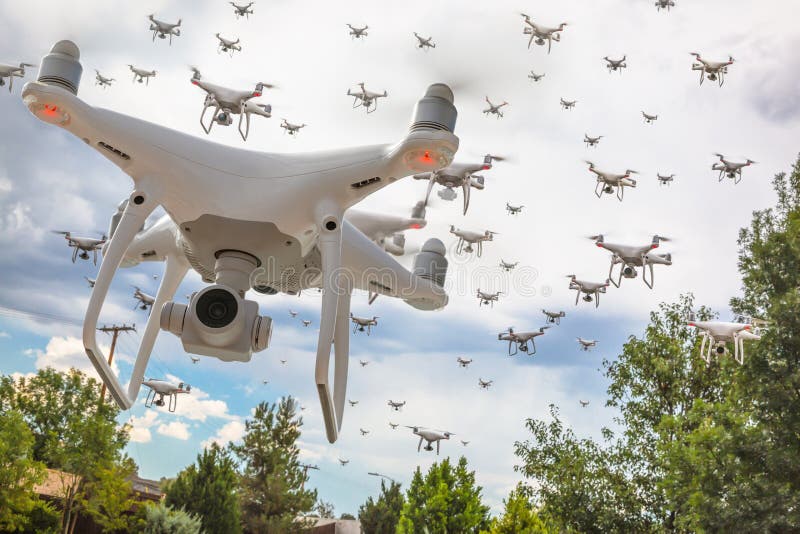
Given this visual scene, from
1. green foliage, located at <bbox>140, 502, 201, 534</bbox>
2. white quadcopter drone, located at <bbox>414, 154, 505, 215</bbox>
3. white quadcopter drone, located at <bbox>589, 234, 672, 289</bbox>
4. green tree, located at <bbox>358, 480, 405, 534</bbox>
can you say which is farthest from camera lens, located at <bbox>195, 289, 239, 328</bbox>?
green tree, located at <bbox>358, 480, 405, 534</bbox>

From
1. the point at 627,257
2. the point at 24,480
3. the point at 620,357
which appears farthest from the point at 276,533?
the point at 627,257

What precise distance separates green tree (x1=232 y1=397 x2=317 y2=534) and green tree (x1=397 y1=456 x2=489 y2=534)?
8525mm

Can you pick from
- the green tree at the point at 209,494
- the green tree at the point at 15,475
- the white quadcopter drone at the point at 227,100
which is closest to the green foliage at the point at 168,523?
the green tree at the point at 209,494

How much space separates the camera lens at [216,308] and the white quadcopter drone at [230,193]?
0.01 metres

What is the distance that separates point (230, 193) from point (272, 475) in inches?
1071

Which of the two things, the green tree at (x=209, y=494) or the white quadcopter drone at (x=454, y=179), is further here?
the green tree at (x=209, y=494)

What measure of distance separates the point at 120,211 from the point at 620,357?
739 inches

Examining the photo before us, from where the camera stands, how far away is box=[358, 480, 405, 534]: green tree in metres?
42.0

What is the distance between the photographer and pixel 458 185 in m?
14.7

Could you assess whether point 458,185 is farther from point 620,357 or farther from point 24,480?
point 24,480

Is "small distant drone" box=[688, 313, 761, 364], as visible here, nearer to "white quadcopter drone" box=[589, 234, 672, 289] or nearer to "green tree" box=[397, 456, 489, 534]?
"white quadcopter drone" box=[589, 234, 672, 289]

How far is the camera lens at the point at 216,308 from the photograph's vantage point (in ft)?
30.2

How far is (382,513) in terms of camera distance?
1670 inches

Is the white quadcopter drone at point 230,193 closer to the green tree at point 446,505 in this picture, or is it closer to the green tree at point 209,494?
the green tree at point 446,505
